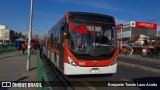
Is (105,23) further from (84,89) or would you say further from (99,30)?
(84,89)

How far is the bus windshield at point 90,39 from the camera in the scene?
12133 mm

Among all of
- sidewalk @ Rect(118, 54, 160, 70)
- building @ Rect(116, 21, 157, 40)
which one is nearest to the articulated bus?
sidewalk @ Rect(118, 54, 160, 70)

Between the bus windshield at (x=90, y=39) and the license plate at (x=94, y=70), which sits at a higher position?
the bus windshield at (x=90, y=39)

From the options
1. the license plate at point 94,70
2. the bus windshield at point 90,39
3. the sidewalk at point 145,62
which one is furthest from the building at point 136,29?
the license plate at point 94,70

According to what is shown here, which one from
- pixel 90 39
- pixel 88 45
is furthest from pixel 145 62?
pixel 88 45

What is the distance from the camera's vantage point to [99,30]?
41.8 ft

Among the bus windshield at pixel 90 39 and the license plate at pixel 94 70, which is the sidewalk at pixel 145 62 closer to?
the bus windshield at pixel 90 39

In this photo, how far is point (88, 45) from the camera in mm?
12180

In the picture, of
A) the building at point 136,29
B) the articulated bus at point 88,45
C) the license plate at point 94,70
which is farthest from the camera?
the building at point 136,29

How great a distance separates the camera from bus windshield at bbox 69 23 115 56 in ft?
39.8

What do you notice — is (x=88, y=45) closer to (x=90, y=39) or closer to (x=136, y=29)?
(x=90, y=39)

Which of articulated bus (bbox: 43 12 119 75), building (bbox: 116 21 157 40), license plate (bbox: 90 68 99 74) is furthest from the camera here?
building (bbox: 116 21 157 40)

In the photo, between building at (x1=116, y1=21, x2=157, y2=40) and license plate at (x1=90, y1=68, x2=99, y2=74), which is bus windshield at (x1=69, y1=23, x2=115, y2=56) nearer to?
license plate at (x1=90, y1=68, x2=99, y2=74)

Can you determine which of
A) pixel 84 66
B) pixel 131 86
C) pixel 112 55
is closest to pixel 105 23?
pixel 112 55
